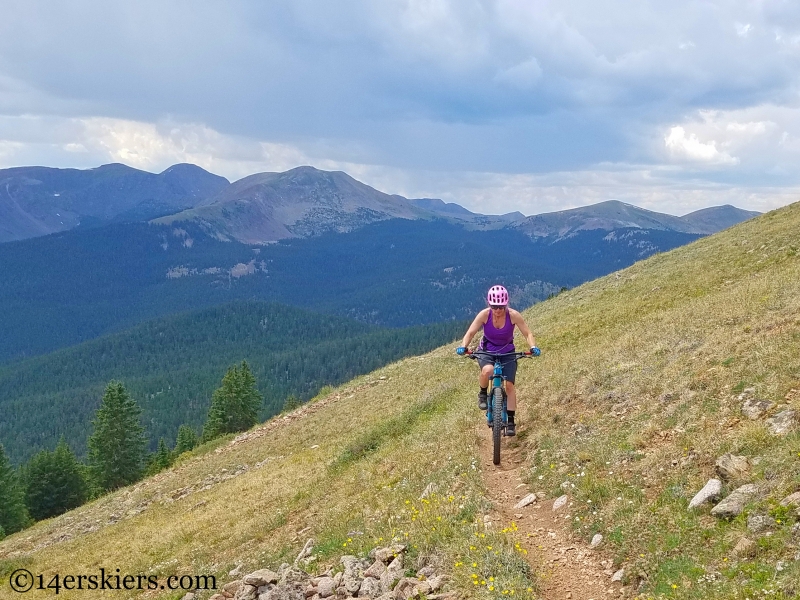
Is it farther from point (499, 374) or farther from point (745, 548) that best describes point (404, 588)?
point (499, 374)

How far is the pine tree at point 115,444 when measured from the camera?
56875mm

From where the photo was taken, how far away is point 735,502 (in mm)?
7324

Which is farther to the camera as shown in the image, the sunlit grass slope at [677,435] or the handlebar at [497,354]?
the handlebar at [497,354]

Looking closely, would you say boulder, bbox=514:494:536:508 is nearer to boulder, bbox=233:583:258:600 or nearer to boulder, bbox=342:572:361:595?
boulder, bbox=342:572:361:595

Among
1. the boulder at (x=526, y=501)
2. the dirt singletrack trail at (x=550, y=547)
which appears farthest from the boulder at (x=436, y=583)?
the boulder at (x=526, y=501)

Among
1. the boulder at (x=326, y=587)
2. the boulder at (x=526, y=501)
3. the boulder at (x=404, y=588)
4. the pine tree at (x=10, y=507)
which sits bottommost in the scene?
the pine tree at (x=10, y=507)

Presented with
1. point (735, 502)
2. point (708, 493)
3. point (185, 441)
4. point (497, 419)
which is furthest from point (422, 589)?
point (185, 441)

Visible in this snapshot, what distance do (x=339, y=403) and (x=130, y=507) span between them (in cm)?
1157

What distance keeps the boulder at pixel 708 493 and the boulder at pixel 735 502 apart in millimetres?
208

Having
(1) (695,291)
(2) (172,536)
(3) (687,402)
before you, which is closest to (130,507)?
(2) (172,536)

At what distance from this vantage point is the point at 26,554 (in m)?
22.8

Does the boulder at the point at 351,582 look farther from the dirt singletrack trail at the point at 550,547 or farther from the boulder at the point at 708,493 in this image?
the boulder at the point at 708,493

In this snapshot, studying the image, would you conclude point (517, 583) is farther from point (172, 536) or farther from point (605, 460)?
point (172, 536)

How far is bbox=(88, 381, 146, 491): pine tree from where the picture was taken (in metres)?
56.9
